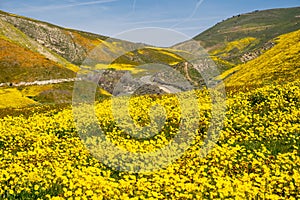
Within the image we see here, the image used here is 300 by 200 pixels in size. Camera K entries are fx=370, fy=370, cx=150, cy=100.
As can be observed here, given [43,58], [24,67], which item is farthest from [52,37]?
[24,67]

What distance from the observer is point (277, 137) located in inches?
548

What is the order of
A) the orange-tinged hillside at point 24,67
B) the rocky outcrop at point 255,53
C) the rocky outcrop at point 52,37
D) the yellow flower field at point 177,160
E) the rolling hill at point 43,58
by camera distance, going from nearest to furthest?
the yellow flower field at point 177,160 < the rolling hill at point 43,58 < the orange-tinged hillside at point 24,67 < the rocky outcrop at point 255,53 < the rocky outcrop at point 52,37

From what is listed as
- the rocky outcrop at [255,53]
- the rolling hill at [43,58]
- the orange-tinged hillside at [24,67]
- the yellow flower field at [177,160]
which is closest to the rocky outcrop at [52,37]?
the rolling hill at [43,58]

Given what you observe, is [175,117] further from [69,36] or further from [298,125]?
[69,36]

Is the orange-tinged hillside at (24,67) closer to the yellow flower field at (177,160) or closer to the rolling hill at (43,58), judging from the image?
the rolling hill at (43,58)

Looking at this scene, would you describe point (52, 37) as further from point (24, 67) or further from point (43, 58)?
point (24, 67)

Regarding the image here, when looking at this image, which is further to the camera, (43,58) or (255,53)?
(255,53)

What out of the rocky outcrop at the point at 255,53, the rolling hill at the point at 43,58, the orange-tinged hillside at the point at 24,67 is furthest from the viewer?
the rocky outcrop at the point at 255,53

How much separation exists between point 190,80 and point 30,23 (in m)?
83.0

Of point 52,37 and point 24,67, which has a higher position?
point 52,37

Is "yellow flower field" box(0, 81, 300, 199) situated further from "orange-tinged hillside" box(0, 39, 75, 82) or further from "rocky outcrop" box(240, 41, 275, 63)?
"rocky outcrop" box(240, 41, 275, 63)

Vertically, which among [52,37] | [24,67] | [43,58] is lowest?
[24,67]

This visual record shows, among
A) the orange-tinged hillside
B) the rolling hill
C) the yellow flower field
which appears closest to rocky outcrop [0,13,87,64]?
the rolling hill

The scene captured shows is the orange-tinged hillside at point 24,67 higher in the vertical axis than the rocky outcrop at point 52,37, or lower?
lower
